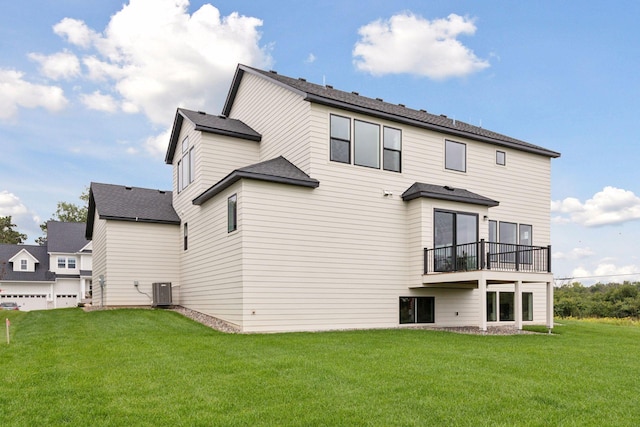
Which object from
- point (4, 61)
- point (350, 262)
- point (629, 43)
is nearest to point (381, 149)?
point (350, 262)

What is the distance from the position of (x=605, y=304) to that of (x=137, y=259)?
33.5m

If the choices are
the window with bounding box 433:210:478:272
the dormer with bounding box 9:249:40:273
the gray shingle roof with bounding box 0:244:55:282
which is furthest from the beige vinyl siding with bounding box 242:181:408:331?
the dormer with bounding box 9:249:40:273

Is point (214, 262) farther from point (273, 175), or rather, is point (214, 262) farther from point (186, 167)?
point (186, 167)

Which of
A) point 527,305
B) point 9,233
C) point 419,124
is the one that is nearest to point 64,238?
point 9,233

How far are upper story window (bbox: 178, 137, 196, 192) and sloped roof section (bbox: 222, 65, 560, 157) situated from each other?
9.52ft

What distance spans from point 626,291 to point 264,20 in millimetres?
35164

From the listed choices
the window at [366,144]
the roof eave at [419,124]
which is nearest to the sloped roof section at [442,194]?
the window at [366,144]

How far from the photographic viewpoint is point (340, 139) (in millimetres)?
14211

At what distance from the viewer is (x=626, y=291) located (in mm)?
37281

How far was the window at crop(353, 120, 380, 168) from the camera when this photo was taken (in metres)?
14.5

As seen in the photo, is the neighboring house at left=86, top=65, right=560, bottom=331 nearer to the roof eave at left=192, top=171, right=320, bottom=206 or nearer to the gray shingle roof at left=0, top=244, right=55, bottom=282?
the roof eave at left=192, top=171, right=320, bottom=206

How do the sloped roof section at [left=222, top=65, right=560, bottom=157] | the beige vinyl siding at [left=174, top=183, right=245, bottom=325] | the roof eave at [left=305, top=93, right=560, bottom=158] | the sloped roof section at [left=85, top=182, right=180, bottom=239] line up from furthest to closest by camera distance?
the sloped roof section at [left=85, top=182, right=180, bottom=239]
the sloped roof section at [left=222, top=65, right=560, bottom=157]
the roof eave at [left=305, top=93, right=560, bottom=158]
the beige vinyl siding at [left=174, top=183, right=245, bottom=325]

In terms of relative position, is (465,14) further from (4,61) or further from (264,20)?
(4,61)

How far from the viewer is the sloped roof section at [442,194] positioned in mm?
14570
